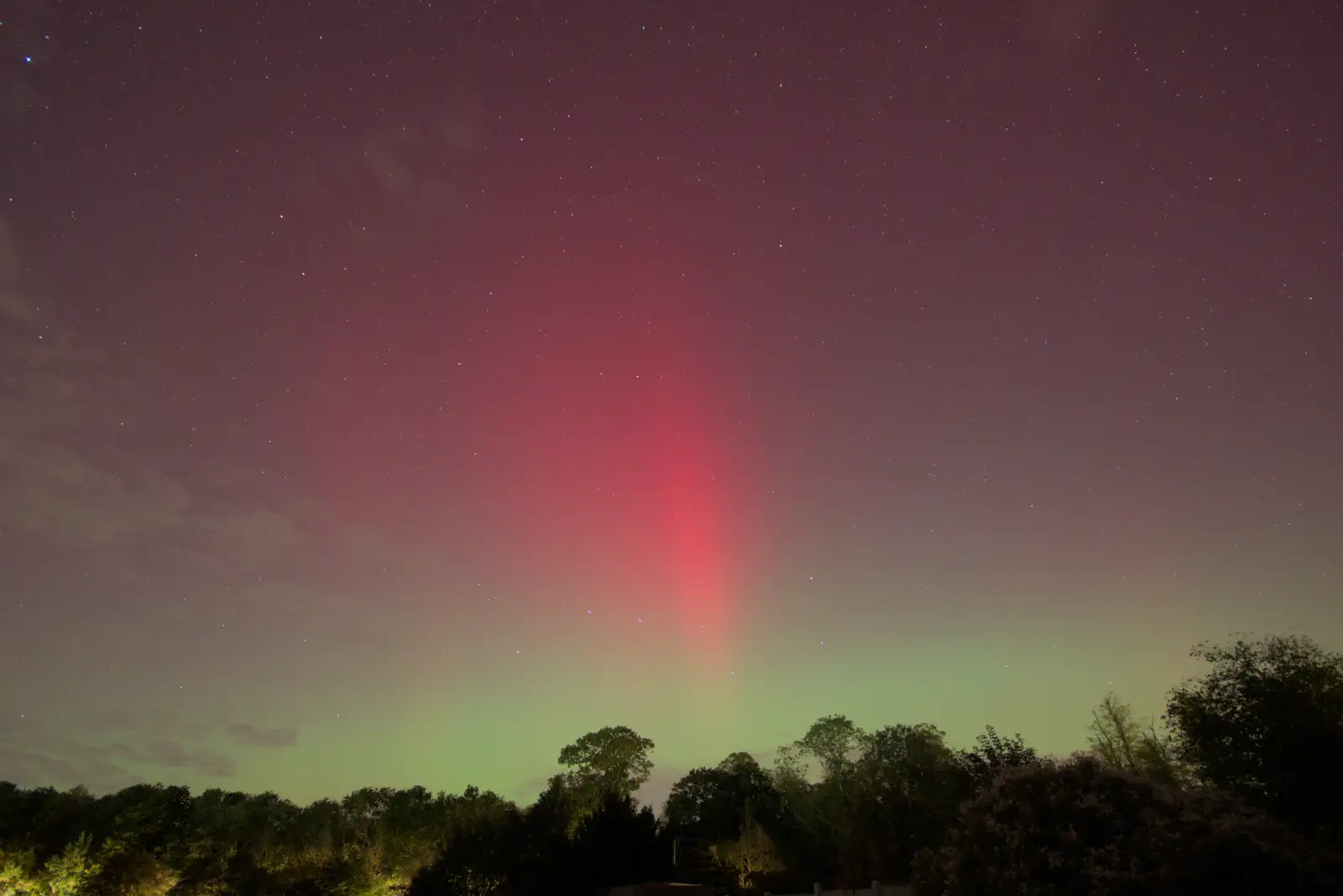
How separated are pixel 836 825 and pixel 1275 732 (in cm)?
3157

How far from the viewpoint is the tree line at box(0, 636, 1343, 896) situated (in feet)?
62.7

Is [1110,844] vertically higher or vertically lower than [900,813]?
lower

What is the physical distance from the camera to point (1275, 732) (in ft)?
105

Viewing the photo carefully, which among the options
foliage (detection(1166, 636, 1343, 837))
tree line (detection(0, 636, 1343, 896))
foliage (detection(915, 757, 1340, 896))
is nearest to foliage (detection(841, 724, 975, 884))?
tree line (detection(0, 636, 1343, 896))

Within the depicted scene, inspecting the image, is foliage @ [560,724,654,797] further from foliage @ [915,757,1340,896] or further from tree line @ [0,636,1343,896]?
foliage @ [915,757,1340,896]

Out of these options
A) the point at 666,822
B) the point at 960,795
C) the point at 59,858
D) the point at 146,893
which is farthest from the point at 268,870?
the point at 960,795

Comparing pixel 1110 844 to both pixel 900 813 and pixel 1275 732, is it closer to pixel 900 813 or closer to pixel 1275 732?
pixel 1275 732

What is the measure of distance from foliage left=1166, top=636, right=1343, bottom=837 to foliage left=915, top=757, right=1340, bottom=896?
44.3 feet

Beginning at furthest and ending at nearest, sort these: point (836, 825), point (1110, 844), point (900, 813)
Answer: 1. point (836, 825)
2. point (900, 813)
3. point (1110, 844)

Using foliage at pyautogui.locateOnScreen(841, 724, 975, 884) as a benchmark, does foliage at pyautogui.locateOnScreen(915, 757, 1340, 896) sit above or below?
below

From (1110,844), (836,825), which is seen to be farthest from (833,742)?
(1110,844)

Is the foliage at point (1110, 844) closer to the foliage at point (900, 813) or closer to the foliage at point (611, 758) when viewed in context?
the foliage at point (900, 813)

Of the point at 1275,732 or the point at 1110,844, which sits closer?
the point at 1110,844

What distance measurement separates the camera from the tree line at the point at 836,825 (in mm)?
19125
